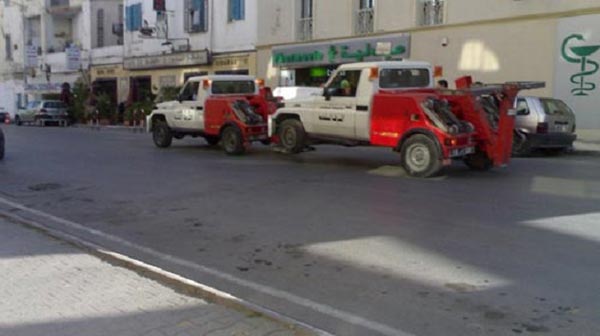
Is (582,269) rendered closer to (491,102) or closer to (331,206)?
(331,206)

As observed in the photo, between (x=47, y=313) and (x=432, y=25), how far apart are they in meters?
19.8

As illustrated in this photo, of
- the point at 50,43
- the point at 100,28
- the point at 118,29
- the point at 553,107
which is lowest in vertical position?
the point at 553,107

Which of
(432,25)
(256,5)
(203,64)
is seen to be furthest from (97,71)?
(432,25)

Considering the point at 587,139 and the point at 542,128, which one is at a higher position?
the point at 542,128

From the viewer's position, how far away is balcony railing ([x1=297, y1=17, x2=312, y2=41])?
89.4 feet

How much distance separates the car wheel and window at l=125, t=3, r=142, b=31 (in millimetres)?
26693

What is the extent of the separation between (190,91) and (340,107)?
5.86m

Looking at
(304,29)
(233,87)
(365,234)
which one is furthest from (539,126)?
(304,29)

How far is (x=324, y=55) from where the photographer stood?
26016mm

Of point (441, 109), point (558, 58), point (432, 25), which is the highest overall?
point (432, 25)

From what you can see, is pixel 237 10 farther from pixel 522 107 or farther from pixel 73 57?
pixel 522 107

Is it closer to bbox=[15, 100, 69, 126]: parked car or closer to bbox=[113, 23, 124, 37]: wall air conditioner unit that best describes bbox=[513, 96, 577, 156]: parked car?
bbox=[113, 23, 124, 37]: wall air conditioner unit

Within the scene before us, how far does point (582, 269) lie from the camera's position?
5762 mm

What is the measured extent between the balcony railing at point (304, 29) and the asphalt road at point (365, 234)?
46.4 ft
